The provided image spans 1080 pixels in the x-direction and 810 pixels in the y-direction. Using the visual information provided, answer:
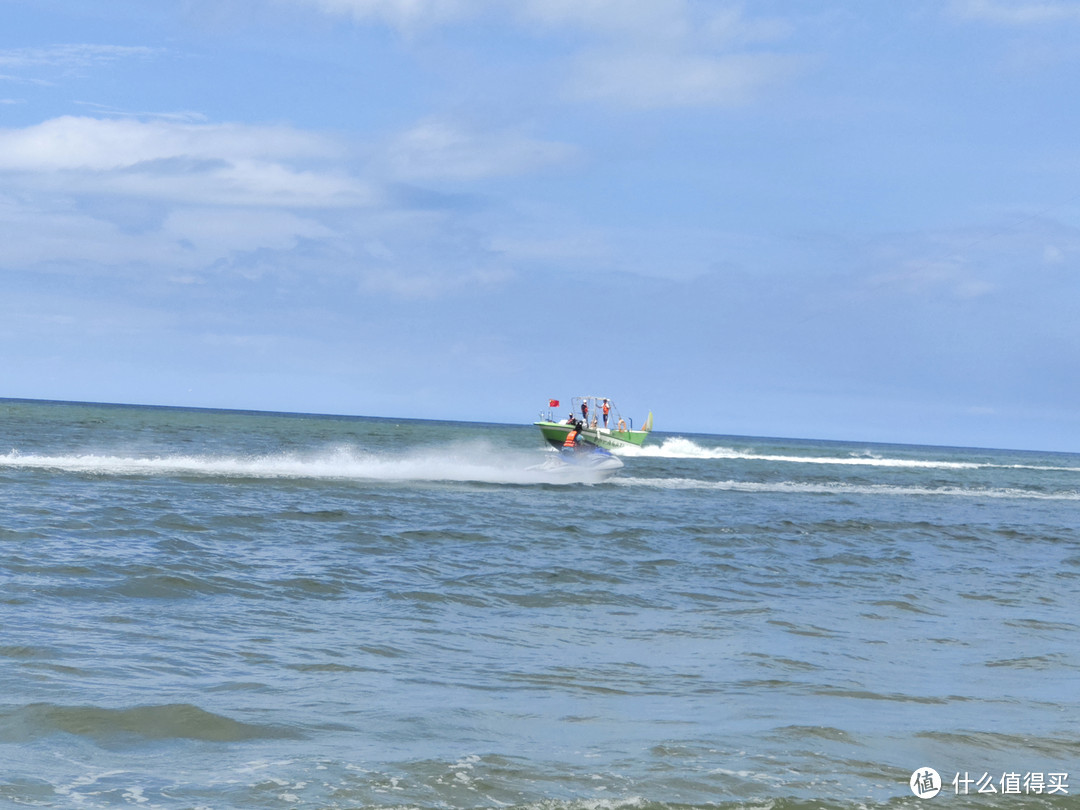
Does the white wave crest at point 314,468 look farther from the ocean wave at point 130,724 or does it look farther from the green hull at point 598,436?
the ocean wave at point 130,724

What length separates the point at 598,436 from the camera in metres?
46.3

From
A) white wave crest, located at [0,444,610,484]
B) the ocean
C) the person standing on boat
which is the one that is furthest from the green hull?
the ocean

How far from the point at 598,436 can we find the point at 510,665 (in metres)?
36.8

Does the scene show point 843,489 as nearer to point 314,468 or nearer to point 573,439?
point 573,439

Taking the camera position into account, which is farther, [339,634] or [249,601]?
[249,601]

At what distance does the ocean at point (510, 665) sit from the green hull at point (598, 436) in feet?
72.1

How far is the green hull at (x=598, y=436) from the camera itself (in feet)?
145

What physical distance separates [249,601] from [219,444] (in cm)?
4831

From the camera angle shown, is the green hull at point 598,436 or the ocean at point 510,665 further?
the green hull at point 598,436

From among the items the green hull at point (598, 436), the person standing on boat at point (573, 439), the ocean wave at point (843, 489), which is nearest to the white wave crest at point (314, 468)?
the person standing on boat at point (573, 439)

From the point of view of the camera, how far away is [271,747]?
6.82 meters

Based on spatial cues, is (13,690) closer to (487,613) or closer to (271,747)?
(271,747)

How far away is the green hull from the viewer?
4425 cm

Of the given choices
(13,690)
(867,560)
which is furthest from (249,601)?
(867,560)
